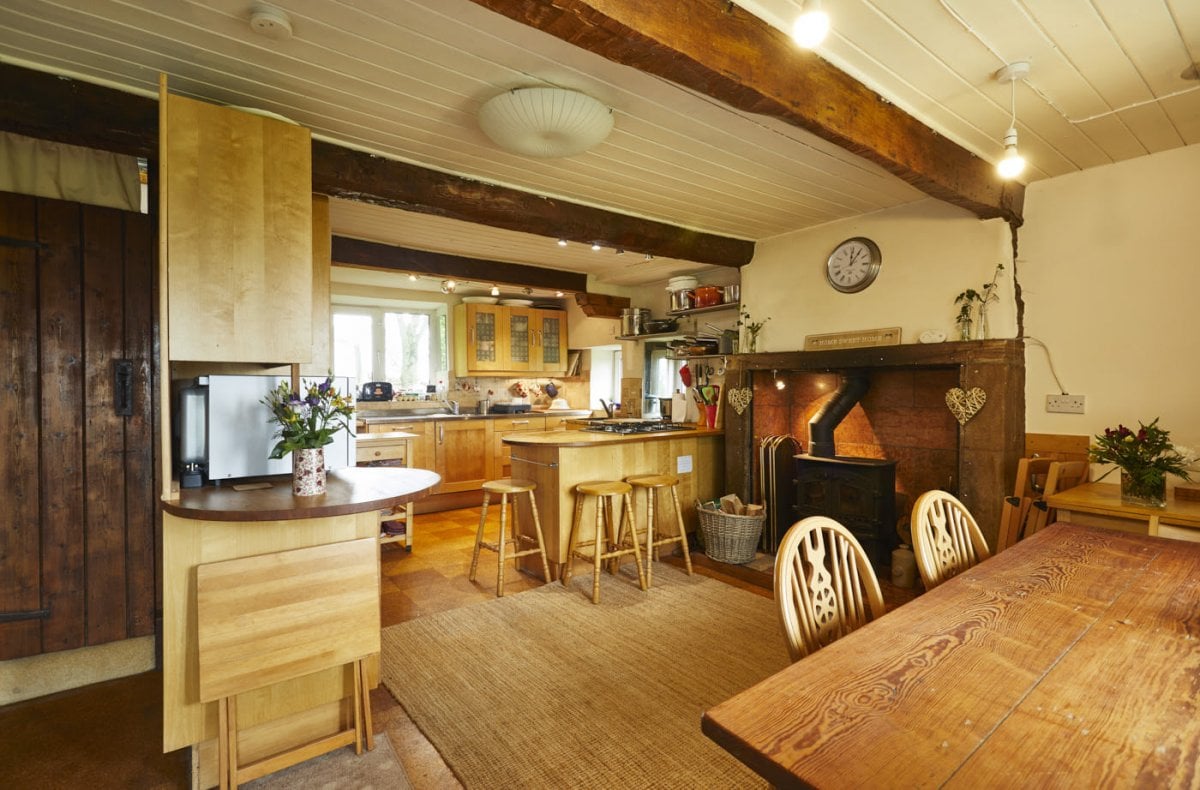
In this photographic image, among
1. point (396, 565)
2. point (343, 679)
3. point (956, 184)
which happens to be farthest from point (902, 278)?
point (396, 565)

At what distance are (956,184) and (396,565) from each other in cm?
399

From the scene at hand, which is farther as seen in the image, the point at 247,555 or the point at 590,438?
the point at 590,438

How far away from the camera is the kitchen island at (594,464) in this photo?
139 inches

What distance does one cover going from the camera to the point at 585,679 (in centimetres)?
237

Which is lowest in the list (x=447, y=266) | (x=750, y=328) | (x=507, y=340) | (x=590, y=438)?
(x=590, y=438)

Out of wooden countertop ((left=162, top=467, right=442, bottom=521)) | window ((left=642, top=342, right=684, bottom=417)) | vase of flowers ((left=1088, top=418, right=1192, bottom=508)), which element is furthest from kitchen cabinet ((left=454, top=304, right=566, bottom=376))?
vase of flowers ((left=1088, top=418, right=1192, bottom=508))

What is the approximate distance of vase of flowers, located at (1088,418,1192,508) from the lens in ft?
7.54

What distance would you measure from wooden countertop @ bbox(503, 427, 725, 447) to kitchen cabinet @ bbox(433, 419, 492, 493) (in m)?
2.01

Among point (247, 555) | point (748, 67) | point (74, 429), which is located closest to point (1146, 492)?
point (748, 67)

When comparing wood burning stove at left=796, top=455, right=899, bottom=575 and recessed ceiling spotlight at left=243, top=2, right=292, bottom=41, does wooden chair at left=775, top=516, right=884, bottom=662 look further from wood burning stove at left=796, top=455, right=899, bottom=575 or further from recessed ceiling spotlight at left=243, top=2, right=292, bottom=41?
wood burning stove at left=796, top=455, right=899, bottom=575

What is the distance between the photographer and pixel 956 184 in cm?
259

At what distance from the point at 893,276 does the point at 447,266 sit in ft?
11.5

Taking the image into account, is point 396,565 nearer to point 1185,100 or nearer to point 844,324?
point 844,324

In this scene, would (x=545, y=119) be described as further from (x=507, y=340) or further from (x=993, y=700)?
(x=507, y=340)
